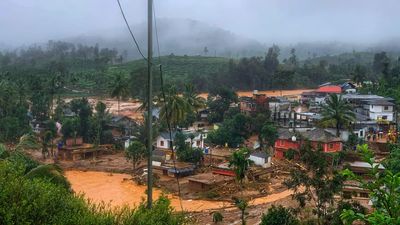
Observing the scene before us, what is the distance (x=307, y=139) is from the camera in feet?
100

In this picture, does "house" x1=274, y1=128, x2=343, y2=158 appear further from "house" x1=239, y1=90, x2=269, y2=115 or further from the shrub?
the shrub

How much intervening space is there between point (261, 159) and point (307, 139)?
316 centimetres

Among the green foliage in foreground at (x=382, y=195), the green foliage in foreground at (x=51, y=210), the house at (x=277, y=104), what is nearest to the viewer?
the green foliage in foreground at (x=382, y=195)

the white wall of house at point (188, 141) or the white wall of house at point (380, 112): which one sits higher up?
the white wall of house at point (380, 112)

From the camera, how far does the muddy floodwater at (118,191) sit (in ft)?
81.7

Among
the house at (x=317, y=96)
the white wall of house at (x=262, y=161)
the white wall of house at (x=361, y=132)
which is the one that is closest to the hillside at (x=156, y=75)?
the house at (x=317, y=96)

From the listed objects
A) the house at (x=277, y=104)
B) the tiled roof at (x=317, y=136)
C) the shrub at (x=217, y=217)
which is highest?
the house at (x=277, y=104)

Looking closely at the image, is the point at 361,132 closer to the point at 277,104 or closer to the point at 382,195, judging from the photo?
the point at 277,104

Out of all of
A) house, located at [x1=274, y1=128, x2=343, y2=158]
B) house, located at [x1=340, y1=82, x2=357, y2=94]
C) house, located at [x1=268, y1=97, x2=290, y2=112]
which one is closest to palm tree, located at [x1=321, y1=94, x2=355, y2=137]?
house, located at [x1=274, y1=128, x2=343, y2=158]

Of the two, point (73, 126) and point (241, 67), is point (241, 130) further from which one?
point (241, 67)

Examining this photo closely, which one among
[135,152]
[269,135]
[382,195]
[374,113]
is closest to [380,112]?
[374,113]

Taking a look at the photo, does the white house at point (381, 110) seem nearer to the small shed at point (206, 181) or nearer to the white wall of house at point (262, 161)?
the white wall of house at point (262, 161)

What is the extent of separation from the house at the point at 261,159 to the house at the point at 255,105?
1124 cm

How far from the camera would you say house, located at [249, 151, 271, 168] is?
30469 millimetres
